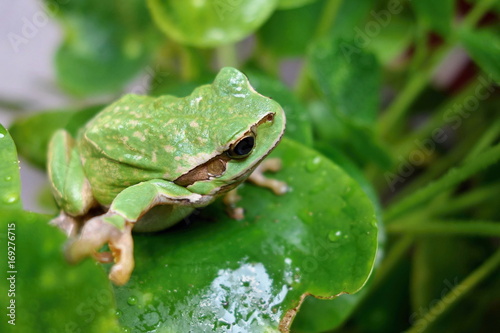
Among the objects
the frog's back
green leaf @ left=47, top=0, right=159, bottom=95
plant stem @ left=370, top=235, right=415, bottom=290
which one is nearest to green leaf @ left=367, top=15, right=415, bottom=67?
plant stem @ left=370, top=235, right=415, bottom=290

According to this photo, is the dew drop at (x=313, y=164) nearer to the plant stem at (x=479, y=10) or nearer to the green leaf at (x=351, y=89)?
the green leaf at (x=351, y=89)

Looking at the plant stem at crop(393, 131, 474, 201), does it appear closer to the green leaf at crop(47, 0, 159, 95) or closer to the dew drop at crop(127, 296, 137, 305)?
the green leaf at crop(47, 0, 159, 95)

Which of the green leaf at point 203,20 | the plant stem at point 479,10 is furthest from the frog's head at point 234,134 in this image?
the plant stem at point 479,10

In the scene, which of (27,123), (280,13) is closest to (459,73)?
(280,13)

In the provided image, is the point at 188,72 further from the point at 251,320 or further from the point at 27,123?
the point at 251,320

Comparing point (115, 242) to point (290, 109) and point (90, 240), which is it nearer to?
point (90, 240)

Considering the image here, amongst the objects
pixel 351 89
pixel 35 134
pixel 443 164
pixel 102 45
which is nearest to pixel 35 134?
pixel 35 134
